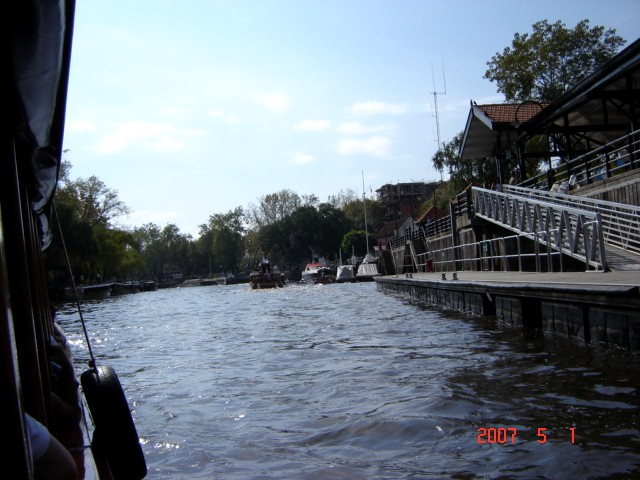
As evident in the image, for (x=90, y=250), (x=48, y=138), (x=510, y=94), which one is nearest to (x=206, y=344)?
(x=48, y=138)

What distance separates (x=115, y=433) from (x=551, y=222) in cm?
1292

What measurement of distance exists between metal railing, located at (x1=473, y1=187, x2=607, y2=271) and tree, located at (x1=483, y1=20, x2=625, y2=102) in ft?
50.3

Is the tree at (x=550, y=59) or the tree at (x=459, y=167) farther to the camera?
the tree at (x=459, y=167)

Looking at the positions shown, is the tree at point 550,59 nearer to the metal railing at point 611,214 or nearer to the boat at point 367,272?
the metal railing at point 611,214

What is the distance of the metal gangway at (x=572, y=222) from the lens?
1195 centimetres

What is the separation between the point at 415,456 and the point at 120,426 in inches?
107

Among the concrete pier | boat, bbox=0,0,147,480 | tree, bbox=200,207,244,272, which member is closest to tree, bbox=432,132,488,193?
the concrete pier

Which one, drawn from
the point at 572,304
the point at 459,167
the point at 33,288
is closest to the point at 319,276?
the point at 459,167

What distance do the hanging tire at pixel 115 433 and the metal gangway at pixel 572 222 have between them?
9.86m

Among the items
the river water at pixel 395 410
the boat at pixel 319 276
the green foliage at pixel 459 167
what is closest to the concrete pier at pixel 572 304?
the river water at pixel 395 410

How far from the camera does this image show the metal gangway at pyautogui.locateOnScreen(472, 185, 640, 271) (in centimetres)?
1195

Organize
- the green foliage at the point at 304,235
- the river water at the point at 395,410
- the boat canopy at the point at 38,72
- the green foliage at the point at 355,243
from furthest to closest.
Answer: the green foliage at the point at 304,235
the green foliage at the point at 355,243
the river water at the point at 395,410
the boat canopy at the point at 38,72

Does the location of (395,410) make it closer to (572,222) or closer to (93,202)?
(572,222)

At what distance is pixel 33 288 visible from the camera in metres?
4.02
